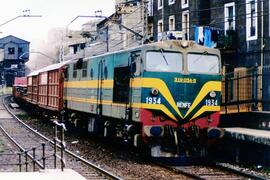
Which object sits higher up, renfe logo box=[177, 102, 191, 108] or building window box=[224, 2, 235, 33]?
building window box=[224, 2, 235, 33]

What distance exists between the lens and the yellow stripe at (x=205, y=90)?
51.1 feet

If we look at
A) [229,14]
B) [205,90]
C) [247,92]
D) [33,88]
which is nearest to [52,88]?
[33,88]

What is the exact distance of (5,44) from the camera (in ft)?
314

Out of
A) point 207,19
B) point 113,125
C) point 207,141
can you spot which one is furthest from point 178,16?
point 207,141

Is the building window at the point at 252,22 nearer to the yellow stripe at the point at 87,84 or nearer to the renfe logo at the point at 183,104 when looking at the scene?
the yellow stripe at the point at 87,84

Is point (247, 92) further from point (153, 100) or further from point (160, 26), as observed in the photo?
point (160, 26)

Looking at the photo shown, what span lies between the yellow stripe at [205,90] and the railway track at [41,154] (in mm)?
3257

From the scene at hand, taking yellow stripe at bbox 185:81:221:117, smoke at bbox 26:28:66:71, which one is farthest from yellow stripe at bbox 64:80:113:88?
smoke at bbox 26:28:66:71

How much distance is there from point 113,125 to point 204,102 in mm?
3971

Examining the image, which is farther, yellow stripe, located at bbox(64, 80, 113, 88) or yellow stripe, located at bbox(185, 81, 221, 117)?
yellow stripe, located at bbox(64, 80, 113, 88)

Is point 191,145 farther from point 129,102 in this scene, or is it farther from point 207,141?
point 129,102

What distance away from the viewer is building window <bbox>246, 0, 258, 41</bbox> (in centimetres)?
2706

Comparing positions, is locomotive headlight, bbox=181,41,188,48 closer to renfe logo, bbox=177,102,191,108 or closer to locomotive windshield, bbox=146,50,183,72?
locomotive windshield, bbox=146,50,183,72

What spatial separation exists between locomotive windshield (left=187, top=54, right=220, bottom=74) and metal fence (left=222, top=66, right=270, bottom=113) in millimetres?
2205
